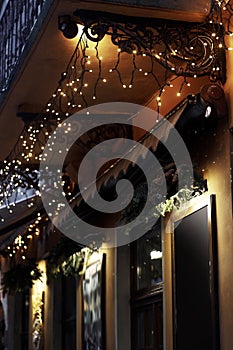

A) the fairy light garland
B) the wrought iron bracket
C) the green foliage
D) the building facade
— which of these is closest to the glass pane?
the building facade

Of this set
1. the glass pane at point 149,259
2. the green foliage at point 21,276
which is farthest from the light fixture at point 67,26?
the green foliage at point 21,276

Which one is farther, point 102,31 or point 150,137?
point 150,137

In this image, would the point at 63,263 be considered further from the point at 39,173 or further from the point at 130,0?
the point at 130,0

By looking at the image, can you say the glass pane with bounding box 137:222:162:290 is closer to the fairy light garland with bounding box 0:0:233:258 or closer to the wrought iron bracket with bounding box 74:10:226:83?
the fairy light garland with bounding box 0:0:233:258

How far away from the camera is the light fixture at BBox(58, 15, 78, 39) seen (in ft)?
23.1

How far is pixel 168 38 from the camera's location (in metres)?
7.12

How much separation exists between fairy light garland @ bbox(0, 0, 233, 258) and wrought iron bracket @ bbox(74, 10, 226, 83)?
1cm

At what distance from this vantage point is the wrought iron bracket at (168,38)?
274 inches

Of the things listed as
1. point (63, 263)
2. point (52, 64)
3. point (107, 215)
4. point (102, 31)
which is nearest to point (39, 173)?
point (107, 215)

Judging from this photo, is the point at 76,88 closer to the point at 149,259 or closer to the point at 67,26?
the point at 67,26

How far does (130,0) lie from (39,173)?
13.9 ft

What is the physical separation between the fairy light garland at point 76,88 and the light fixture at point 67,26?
0.24 ft

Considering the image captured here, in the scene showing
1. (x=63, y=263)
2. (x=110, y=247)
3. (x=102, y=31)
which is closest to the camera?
(x=102, y=31)

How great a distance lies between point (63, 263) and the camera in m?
12.2
